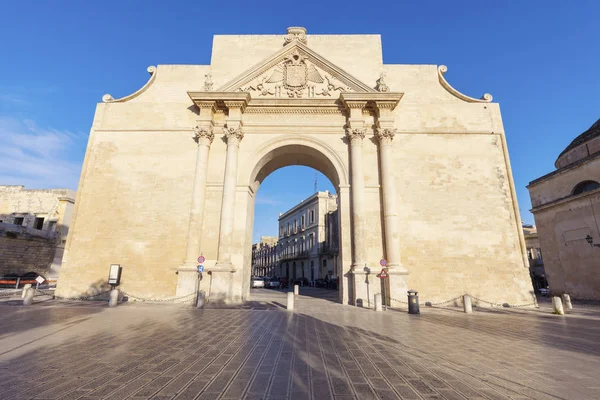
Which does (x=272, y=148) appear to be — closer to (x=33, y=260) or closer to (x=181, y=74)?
(x=181, y=74)

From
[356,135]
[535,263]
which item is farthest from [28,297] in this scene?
[535,263]

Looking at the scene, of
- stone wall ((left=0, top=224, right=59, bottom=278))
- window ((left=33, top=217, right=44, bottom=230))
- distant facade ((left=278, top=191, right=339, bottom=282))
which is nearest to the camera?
stone wall ((left=0, top=224, right=59, bottom=278))

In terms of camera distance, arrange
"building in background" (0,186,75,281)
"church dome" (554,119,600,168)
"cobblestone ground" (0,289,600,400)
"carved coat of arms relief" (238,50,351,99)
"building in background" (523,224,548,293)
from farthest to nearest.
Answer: "building in background" (523,224,548,293) → "building in background" (0,186,75,281) → "church dome" (554,119,600,168) → "carved coat of arms relief" (238,50,351,99) → "cobblestone ground" (0,289,600,400)

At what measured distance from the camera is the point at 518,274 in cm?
1338

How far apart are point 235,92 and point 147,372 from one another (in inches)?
529

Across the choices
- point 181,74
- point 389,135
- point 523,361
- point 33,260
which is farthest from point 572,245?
point 33,260

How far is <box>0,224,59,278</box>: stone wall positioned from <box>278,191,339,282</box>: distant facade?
1086 inches

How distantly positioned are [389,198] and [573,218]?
14.2m

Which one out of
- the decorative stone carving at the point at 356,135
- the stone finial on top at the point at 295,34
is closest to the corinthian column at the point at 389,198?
the decorative stone carving at the point at 356,135

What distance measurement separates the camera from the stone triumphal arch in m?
13.5

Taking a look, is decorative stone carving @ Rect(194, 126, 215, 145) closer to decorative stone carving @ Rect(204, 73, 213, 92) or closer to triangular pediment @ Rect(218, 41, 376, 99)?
decorative stone carving @ Rect(204, 73, 213, 92)

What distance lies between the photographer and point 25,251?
81.7ft

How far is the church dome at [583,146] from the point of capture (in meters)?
19.0

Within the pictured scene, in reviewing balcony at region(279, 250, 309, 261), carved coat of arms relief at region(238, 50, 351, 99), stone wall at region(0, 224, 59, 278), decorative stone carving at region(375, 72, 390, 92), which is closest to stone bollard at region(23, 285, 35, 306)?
carved coat of arms relief at region(238, 50, 351, 99)
